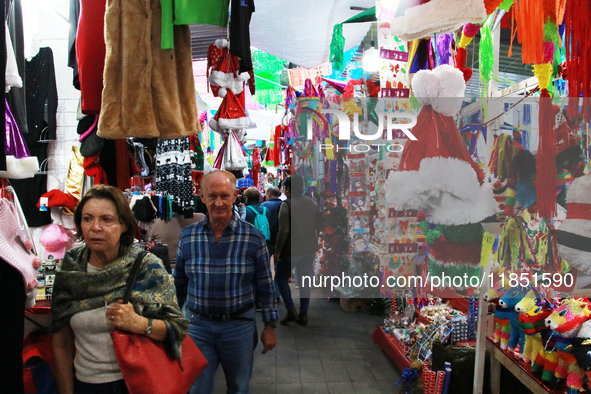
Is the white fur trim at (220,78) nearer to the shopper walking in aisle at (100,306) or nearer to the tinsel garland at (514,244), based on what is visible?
the shopper walking in aisle at (100,306)

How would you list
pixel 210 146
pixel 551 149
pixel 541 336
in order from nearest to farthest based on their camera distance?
pixel 551 149
pixel 541 336
pixel 210 146

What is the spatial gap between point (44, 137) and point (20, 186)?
1.54ft

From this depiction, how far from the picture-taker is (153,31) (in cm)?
153

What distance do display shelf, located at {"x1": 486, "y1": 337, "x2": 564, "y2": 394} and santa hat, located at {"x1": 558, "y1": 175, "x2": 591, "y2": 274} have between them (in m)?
0.75

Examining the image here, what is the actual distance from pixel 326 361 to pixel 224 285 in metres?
1.81

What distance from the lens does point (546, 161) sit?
152 centimetres

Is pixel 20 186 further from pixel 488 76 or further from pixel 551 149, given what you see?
pixel 551 149

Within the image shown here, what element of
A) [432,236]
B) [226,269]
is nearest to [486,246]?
[432,236]

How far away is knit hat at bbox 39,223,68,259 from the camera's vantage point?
9.17 feet

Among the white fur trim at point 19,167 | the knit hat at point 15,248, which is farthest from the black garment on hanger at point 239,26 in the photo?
the knit hat at point 15,248

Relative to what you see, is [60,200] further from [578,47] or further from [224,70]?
[578,47]

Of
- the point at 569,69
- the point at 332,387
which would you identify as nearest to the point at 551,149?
the point at 569,69

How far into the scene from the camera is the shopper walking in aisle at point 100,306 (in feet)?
4.33

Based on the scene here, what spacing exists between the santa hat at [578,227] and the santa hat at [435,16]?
2.57 feet
